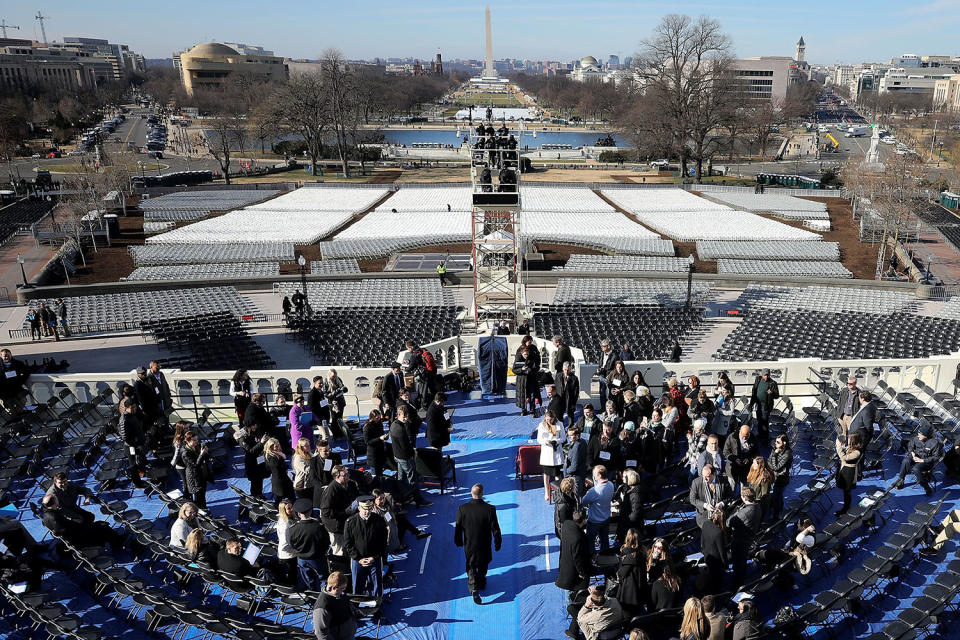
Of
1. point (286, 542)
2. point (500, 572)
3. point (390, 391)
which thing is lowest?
point (500, 572)

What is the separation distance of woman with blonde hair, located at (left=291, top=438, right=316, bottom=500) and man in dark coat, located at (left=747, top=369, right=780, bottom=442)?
26.3 ft

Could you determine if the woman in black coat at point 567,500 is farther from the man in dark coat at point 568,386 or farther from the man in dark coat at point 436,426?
the man in dark coat at point 568,386

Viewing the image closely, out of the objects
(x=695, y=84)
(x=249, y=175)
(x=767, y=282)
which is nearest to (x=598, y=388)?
(x=767, y=282)

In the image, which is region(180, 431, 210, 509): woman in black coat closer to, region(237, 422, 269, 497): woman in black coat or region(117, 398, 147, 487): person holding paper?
region(237, 422, 269, 497): woman in black coat

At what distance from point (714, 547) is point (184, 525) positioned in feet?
22.3

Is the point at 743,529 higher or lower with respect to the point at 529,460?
higher

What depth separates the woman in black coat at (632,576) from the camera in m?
8.12

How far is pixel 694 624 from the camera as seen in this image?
7383 mm

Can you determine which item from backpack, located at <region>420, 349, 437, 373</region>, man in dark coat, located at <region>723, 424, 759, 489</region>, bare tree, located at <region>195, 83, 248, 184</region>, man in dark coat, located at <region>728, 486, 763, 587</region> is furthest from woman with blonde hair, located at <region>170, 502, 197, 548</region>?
bare tree, located at <region>195, 83, 248, 184</region>

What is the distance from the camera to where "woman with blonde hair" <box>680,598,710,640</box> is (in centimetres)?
738

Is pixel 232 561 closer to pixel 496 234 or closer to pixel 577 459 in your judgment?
pixel 577 459

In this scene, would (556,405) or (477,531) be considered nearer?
(477,531)

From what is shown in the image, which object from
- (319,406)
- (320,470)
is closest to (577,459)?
(320,470)

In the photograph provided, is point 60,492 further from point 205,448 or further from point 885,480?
point 885,480
